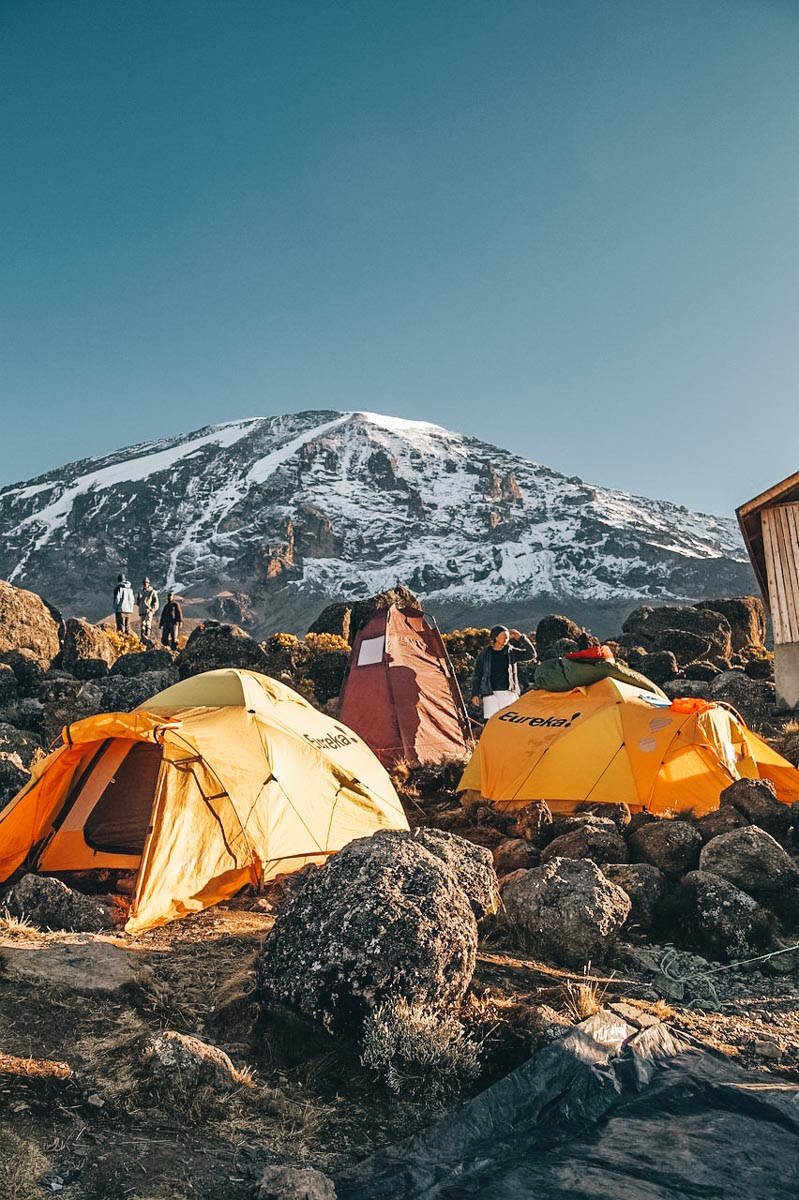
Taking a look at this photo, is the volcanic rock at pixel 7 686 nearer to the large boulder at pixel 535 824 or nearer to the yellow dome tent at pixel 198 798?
the yellow dome tent at pixel 198 798

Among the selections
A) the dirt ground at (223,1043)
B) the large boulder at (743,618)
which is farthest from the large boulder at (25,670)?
the large boulder at (743,618)

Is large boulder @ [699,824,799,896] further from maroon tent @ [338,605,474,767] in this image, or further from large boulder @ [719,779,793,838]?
maroon tent @ [338,605,474,767]

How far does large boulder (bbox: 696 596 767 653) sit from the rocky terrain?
18.6m

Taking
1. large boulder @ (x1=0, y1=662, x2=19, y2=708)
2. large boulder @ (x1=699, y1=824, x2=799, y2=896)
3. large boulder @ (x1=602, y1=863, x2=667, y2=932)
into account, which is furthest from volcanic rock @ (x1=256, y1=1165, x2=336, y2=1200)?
large boulder @ (x1=0, y1=662, x2=19, y2=708)

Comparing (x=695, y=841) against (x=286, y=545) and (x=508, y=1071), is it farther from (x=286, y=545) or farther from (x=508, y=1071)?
(x=286, y=545)

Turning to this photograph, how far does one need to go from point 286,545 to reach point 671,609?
Result: 119870 millimetres

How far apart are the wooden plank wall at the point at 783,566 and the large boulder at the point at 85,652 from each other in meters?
14.9

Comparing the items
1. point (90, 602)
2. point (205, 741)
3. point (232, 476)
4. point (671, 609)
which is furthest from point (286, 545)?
point (205, 741)

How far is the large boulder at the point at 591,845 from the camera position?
695 cm

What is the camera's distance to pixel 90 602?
397 feet

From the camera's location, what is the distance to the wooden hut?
13.4 m

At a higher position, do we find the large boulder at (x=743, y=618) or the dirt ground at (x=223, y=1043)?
the large boulder at (x=743, y=618)

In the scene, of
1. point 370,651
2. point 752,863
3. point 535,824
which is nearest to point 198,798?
point 535,824

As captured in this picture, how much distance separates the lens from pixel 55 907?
238 inches
